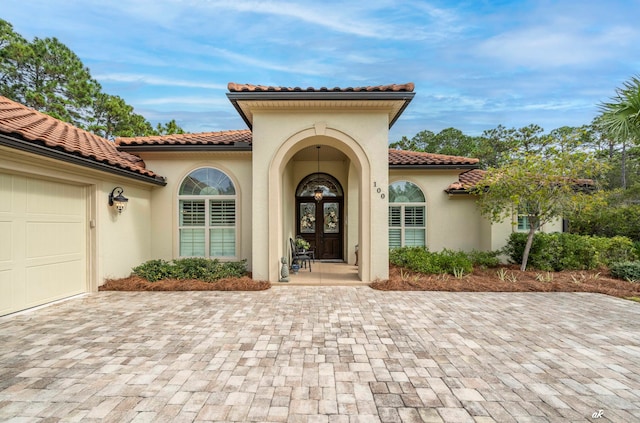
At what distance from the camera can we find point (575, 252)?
8742 mm

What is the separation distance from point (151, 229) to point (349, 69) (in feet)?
39.1

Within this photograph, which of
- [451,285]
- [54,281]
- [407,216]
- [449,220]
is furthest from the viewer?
[407,216]

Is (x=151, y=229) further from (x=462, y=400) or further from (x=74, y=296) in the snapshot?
(x=462, y=400)

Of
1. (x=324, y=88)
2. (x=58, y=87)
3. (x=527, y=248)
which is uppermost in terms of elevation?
(x=58, y=87)

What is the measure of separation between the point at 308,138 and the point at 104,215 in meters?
5.56

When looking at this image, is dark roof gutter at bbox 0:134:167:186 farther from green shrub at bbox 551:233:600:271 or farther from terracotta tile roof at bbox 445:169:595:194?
green shrub at bbox 551:233:600:271

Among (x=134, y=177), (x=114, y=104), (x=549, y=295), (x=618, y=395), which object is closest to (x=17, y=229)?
(x=134, y=177)

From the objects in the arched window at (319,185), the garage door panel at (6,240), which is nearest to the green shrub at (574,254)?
the arched window at (319,185)

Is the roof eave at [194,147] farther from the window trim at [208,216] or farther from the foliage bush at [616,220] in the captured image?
the foliage bush at [616,220]

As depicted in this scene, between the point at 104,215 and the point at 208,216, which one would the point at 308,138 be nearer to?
the point at 208,216

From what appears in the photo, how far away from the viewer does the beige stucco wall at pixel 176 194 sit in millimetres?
8797

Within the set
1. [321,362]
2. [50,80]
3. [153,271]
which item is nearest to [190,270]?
[153,271]

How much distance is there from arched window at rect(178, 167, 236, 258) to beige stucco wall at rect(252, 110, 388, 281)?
1.81 meters

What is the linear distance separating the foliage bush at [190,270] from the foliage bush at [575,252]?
9309mm
